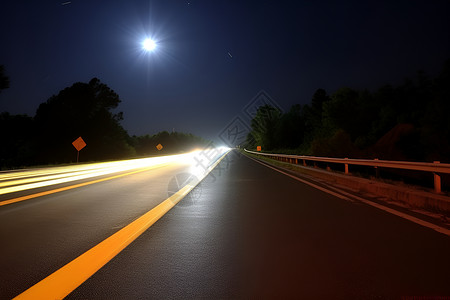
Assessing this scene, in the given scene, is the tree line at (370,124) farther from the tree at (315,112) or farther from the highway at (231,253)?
the highway at (231,253)

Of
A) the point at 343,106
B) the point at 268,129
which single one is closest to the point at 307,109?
the point at 268,129

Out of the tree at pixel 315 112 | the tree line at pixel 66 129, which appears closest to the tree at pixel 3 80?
the tree line at pixel 66 129

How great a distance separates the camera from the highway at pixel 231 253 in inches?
113

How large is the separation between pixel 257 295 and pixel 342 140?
3161cm

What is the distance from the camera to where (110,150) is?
6059 cm

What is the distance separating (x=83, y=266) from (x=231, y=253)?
1.76 meters

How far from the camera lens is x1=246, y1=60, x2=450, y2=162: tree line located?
33312mm

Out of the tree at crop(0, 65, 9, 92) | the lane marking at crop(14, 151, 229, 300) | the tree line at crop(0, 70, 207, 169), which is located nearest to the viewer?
the lane marking at crop(14, 151, 229, 300)

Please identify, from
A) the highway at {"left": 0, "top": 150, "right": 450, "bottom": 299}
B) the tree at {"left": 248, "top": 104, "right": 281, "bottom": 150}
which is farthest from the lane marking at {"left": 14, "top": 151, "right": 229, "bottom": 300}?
the tree at {"left": 248, "top": 104, "right": 281, "bottom": 150}

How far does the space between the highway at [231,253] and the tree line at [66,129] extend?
158 ft

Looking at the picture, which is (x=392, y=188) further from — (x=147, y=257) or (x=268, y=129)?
(x=268, y=129)

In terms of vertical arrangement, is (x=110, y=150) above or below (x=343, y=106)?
below

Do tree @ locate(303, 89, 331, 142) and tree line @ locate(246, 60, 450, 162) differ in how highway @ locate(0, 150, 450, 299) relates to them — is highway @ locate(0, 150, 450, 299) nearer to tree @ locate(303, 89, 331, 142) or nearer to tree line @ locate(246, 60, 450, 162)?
tree line @ locate(246, 60, 450, 162)

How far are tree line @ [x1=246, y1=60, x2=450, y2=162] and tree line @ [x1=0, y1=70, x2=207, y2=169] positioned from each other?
36.4m
